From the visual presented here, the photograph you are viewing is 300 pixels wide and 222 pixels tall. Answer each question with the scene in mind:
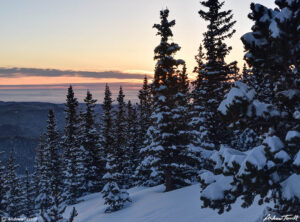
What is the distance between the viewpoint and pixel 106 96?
137ft

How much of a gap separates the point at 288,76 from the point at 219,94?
1625cm

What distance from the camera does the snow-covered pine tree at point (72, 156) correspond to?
102 feet

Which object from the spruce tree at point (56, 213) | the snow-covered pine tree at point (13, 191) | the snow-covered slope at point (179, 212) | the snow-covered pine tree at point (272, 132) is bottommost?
the snow-covered pine tree at point (13, 191)

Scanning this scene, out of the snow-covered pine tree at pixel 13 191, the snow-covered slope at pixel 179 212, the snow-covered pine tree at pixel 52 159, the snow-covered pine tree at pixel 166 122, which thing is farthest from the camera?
the snow-covered pine tree at pixel 13 191

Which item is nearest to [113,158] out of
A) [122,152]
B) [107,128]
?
[122,152]

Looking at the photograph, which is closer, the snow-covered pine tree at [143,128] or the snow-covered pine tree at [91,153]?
the snow-covered pine tree at [143,128]

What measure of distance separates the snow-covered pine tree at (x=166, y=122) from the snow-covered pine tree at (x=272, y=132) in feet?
41.5

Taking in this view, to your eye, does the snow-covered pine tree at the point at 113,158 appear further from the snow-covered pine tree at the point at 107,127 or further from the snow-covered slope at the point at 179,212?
the snow-covered slope at the point at 179,212

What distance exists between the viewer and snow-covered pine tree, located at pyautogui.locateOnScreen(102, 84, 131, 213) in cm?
1975

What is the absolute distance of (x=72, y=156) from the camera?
32875 mm

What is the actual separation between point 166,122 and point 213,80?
6.98 m

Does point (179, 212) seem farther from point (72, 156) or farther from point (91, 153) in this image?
point (91, 153)

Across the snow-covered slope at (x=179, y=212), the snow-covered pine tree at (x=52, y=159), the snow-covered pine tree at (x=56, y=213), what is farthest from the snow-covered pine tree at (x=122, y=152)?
the snow-covered pine tree at (x=56, y=213)

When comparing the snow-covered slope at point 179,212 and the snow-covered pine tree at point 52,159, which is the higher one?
the snow-covered slope at point 179,212
